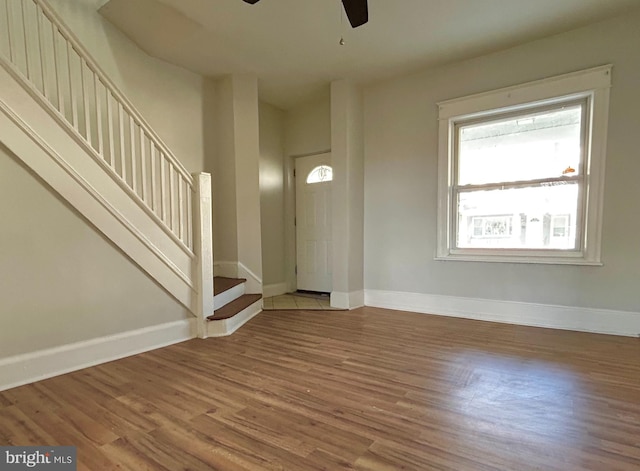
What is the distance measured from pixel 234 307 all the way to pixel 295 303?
1.18 m

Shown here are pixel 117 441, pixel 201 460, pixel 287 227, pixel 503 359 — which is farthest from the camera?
pixel 287 227

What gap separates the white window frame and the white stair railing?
9.42ft

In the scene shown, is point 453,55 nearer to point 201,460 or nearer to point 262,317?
point 262,317

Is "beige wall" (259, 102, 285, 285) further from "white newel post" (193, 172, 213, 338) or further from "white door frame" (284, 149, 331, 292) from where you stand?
"white newel post" (193, 172, 213, 338)

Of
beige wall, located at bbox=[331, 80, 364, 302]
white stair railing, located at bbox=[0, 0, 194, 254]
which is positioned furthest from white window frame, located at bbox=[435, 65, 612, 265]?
white stair railing, located at bbox=[0, 0, 194, 254]

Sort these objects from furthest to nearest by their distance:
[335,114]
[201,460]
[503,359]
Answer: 1. [335,114]
2. [503,359]
3. [201,460]

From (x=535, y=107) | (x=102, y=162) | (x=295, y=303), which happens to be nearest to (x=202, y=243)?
(x=102, y=162)

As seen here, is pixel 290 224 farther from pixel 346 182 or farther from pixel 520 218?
pixel 520 218

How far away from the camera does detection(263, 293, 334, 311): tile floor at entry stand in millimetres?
4344

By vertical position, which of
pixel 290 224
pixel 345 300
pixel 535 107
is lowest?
pixel 345 300

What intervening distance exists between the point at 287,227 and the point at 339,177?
1.43m

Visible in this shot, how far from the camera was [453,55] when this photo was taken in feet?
11.9

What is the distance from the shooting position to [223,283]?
3912 millimetres

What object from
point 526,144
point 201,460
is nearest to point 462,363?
point 201,460
